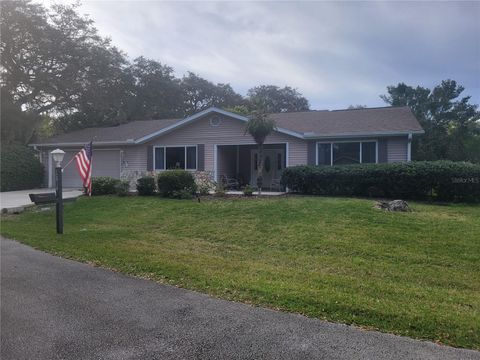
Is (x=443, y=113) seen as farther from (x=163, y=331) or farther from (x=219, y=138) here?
(x=163, y=331)

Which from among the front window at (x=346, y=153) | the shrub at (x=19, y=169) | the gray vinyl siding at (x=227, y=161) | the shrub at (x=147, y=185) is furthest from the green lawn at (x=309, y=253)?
the shrub at (x=19, y=169)

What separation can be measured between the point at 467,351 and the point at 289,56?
1079 centimetres

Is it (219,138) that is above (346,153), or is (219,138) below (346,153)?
above

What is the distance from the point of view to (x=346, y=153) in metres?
15.7

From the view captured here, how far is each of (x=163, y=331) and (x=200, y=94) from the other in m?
41.7

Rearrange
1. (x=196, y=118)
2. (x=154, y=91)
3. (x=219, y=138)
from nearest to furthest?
1. (x=219, y=138)
2. (x=196, y=118)
3. (x=154, y=91)

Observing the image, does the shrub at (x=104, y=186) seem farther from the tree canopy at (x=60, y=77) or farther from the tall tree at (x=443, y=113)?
the tall tree at (x=443, y=113)

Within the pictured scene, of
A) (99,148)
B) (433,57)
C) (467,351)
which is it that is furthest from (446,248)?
(99,148)

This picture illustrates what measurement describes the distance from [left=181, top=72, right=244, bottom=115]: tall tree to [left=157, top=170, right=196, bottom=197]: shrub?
97.0ft

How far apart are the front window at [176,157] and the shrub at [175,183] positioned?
4042 millimetres

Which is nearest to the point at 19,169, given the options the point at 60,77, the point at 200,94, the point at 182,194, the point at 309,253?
the point at 60,77

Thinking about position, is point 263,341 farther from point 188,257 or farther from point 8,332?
point 188,257

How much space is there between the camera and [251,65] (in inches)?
593

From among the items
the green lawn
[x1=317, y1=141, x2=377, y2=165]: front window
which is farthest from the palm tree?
[x1=317, y1=141, x2=377, y2=165]: front window
